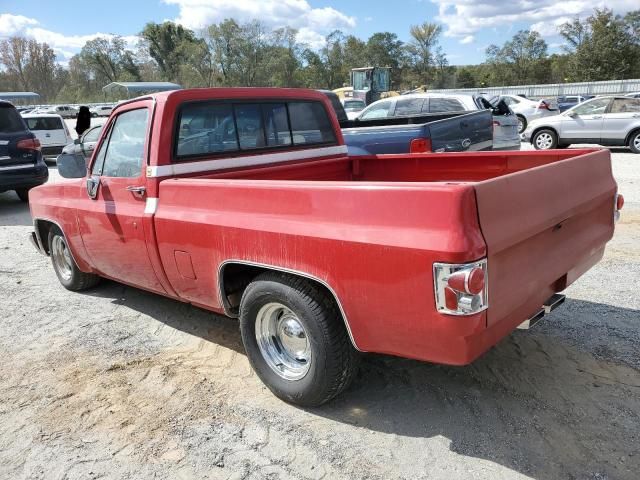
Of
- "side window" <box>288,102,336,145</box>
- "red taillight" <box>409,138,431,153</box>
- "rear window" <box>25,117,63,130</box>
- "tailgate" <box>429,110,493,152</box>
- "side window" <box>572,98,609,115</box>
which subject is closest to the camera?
"side window" <box>288,102,336,145</box>

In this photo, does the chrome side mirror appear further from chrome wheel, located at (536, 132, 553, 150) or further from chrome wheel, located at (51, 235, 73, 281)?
chrome wheel, located at (536, 132, 553, 150)

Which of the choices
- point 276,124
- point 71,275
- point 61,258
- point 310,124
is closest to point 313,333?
point 276,124

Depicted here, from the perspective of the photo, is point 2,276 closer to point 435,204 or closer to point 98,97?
point 435,204

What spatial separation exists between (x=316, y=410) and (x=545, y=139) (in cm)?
1401

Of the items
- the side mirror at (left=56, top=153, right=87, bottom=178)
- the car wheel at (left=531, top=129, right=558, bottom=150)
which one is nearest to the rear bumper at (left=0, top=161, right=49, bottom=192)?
the side mirror at (left=56, top=153, right=87, bottom=178)

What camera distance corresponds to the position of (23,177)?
32.3 feet

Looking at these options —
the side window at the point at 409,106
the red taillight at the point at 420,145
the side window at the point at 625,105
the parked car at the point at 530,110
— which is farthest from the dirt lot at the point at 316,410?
the parked car at the point at 530,110

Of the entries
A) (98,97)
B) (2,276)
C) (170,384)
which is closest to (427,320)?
(170,384)

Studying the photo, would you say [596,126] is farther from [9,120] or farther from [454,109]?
[9,120]

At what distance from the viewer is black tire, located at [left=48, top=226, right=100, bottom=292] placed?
17.1 ft

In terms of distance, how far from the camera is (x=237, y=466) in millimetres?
2691

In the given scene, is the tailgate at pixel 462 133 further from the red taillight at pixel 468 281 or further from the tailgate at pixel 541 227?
the red taillight at pixel 468 281

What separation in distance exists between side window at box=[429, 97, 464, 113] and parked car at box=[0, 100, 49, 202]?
7890mm

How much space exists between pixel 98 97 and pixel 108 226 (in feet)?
262
